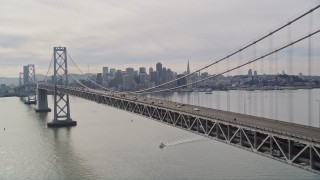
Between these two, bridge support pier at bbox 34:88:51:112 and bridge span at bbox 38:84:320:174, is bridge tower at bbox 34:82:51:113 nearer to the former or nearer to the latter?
bridge support pier at bbox 34:88:51:112

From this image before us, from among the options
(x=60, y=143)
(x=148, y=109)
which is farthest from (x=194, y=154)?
(x=60, y=143)

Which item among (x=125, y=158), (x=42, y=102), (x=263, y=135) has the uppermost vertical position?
(x=263, y=135)

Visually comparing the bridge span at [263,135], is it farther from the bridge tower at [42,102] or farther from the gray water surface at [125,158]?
the bridge tower at [42,102]

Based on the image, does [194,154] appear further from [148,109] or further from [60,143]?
[60,143]

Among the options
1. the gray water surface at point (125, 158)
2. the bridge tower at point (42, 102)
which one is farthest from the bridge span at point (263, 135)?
the bridge tower at point (42, 102)

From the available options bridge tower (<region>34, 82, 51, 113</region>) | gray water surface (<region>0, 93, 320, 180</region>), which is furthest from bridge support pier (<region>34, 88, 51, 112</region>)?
gray water surface (<region>0, 93, 320, 180</region>)

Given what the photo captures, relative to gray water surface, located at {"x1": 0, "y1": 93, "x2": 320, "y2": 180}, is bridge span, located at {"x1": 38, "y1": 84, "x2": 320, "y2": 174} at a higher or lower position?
higher

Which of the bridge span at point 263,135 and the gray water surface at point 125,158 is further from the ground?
the bridge span at point 263,135

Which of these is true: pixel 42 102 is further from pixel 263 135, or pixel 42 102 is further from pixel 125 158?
pixel 263 135

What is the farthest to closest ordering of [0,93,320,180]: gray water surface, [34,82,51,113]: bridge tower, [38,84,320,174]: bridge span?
[34,82,51,113]: bridge tower < [0,93,320,180]: gray water surface < [38,84,320,174]: bridge span

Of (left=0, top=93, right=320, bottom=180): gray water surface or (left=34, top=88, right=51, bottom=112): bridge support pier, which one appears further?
(left=34, top=88, right=51, bottom=112): bridge support pier

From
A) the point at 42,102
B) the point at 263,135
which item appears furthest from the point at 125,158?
the point at 42,102

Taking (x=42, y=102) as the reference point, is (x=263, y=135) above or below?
above
